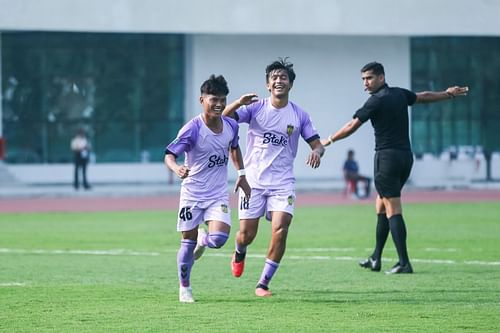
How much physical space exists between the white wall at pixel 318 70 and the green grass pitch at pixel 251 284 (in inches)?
897

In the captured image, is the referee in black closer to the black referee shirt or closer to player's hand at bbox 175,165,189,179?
the black referee shirt

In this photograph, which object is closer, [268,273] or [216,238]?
[216,238]

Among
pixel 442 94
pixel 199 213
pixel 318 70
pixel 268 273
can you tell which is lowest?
pixel 268 273

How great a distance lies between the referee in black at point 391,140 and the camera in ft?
50.7

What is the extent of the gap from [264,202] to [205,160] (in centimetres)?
110

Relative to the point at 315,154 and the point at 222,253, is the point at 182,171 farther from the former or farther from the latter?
the point at 222,253

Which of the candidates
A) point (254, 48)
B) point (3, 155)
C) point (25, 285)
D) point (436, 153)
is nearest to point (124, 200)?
point (3, 155)

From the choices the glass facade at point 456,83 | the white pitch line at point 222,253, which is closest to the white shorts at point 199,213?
the white pitch line at point 222,253

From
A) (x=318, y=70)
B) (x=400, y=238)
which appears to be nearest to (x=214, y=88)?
(x=400, y=238)

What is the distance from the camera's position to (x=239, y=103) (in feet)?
42.9

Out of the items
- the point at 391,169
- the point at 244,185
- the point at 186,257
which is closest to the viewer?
the point at 186,257

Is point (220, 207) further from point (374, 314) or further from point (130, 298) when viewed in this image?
point (374, 314)

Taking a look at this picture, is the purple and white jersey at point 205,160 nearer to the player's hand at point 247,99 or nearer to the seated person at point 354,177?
the player's hand at point 247,99

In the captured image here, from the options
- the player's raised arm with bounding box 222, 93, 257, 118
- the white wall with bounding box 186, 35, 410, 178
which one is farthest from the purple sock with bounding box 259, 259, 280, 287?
the white wall with bounding box 186, 35, 410, 178
